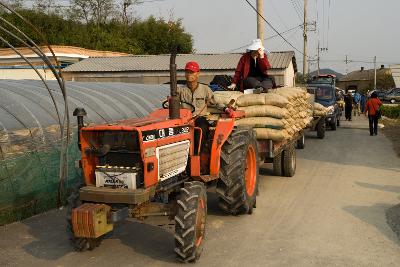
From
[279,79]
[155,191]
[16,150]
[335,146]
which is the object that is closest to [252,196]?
[155,191]

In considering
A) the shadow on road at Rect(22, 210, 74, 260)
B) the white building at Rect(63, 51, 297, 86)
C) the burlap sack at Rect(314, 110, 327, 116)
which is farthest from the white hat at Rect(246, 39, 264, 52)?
the white building at Rect(63, 51, 297, 86)

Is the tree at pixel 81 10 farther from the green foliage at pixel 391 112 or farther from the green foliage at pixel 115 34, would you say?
the green foliage at pixel 391 112

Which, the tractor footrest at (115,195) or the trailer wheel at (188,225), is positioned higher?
the tractor footrest at (115,195)

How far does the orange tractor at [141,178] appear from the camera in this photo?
5109mm

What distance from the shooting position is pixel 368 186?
9.52 m

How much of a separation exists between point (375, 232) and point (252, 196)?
75.6 inches

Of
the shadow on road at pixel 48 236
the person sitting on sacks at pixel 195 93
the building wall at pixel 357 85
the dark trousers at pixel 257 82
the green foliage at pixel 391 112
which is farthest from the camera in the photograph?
the building wall at pixel 357 85

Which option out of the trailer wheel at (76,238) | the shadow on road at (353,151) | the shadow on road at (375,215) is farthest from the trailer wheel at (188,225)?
the shadow on road at (353,151)

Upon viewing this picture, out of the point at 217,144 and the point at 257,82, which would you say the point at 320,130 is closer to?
the point at 257,82

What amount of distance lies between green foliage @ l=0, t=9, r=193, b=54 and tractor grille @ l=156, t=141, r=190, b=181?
1879 inches

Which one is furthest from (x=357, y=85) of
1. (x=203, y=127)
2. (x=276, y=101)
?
→ (x=203, y=127)

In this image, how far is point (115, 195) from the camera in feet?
16.7

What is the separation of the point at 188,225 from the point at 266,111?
4.17 m

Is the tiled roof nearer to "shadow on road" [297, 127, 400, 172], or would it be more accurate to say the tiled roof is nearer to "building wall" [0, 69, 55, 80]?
"building wall" [0, 69, 55, 80]
